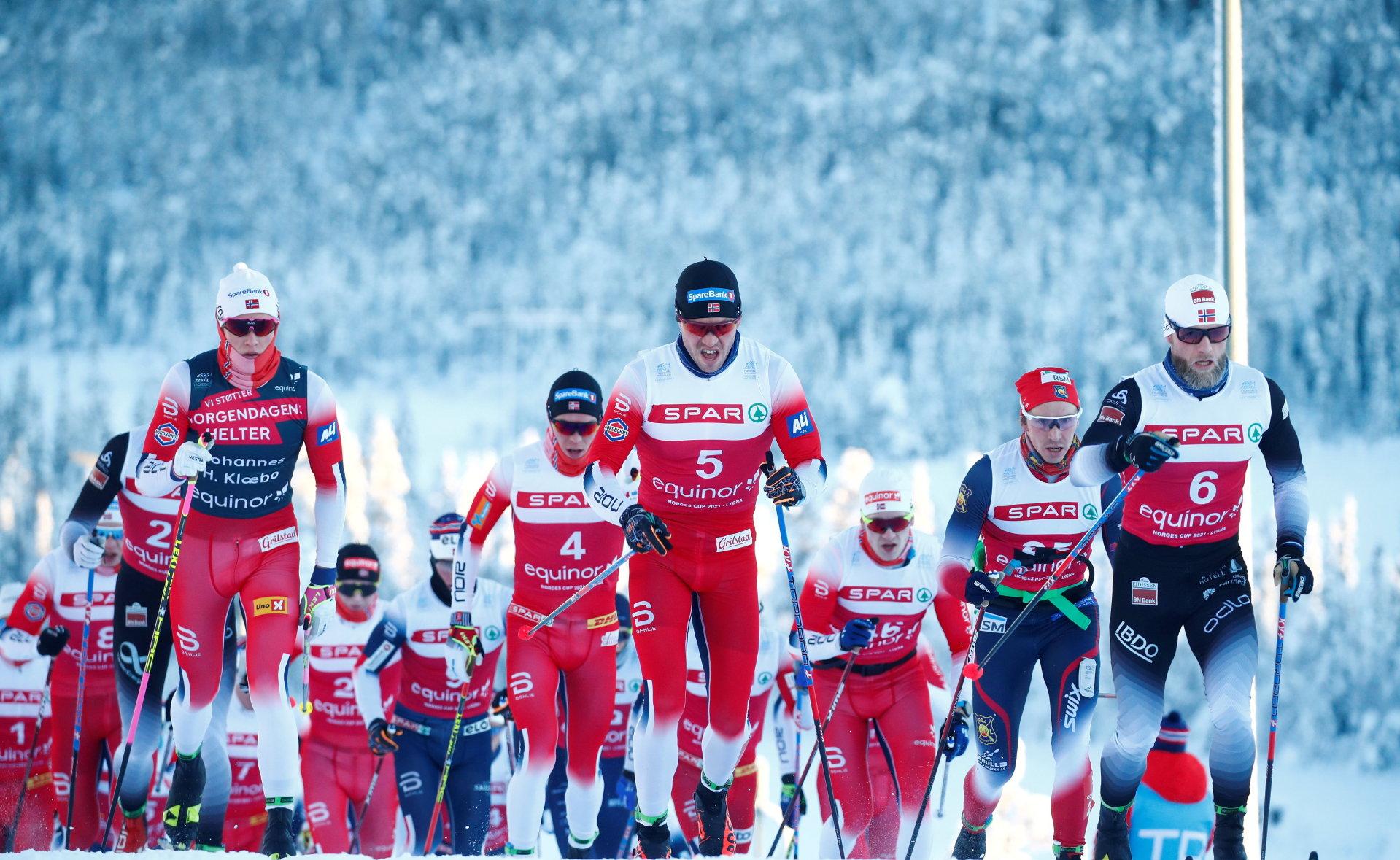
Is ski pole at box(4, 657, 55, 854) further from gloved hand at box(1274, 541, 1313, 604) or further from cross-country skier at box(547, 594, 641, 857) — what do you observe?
gloved hand at box(1274, 541, 1313, 604)

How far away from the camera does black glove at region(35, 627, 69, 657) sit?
910cm

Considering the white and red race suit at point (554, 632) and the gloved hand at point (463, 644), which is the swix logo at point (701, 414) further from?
the gloved hand at point (463, 644)

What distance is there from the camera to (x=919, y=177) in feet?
349

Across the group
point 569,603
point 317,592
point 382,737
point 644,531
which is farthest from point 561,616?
point 382,737

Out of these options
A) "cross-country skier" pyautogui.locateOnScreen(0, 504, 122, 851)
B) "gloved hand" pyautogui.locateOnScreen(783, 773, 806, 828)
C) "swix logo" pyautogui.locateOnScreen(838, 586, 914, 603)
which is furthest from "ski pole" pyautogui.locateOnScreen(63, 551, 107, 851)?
"swix logo" pyautogui.locateOnScreen(838, 586, 914, 603)

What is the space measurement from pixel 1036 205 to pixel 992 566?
93.5m

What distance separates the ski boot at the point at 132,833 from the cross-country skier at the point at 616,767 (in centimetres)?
281

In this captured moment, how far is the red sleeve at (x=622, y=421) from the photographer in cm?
658

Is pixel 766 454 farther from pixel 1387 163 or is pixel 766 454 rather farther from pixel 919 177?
pixel 919 177

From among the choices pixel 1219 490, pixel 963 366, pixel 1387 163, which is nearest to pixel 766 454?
pixel 1219 490

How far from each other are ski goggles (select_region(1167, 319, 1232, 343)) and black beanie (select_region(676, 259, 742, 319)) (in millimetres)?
2040

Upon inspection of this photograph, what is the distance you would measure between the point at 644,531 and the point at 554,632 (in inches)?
71.0

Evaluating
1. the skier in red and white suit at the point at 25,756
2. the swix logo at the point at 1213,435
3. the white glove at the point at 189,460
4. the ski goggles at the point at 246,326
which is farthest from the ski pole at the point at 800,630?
the skier in red and white suit at the point at 25,756

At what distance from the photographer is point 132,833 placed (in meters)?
8.06
